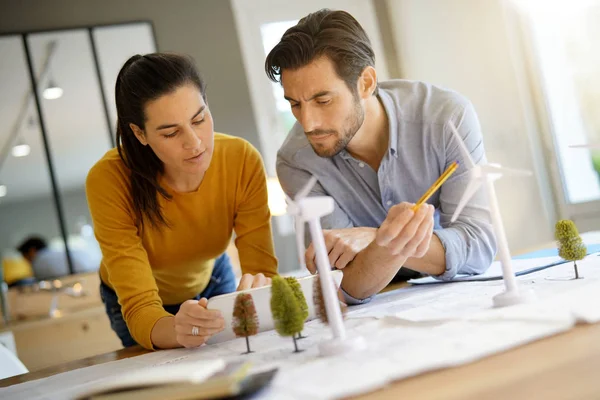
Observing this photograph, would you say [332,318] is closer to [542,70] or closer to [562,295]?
[562,295]

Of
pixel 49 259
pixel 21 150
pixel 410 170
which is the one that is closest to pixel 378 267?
pixel 410 170

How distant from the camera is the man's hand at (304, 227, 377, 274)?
63.0 inches

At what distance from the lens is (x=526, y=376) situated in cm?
77

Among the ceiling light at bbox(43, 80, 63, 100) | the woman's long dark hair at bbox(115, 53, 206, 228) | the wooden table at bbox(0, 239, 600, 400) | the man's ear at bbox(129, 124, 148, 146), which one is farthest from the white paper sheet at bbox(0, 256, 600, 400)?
the ceiling light at bbox(43, 80, 63, 100)

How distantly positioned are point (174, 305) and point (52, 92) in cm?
270

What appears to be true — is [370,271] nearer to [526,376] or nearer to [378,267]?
[378,267]

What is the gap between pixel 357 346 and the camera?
1011 mm

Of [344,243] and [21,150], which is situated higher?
[21,150]

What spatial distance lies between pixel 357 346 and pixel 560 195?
3.42 m

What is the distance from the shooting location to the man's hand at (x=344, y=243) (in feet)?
5.25

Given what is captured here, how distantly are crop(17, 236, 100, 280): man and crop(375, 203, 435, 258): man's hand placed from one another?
334cm

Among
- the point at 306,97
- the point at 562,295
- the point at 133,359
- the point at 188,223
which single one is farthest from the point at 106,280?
the point at 562,295

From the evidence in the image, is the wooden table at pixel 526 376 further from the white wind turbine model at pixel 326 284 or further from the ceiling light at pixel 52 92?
the ceiling light at pixel 52 92

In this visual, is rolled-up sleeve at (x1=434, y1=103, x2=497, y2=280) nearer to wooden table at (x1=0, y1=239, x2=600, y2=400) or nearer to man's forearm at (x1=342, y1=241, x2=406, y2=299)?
man's forearm at (x1=342, y1=241, x2=406, y2=299)
